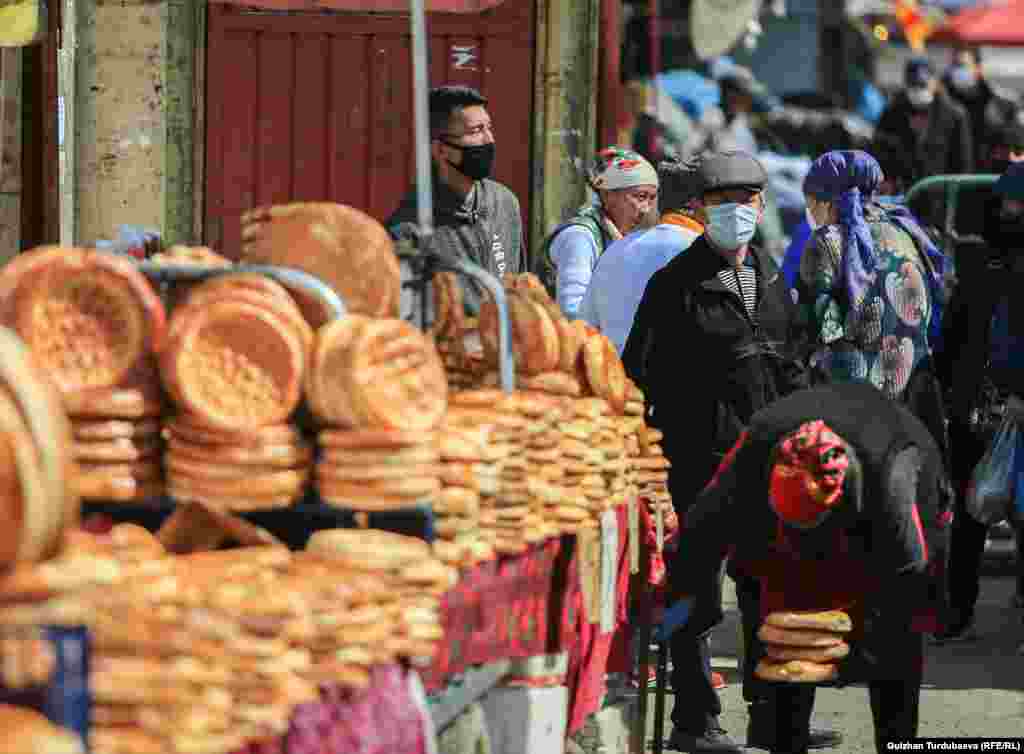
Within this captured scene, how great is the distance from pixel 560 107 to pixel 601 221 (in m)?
2.41

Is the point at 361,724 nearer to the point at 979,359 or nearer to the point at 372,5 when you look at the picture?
the point at 979,359

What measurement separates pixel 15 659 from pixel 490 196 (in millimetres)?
5112

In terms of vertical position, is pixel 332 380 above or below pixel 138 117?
below

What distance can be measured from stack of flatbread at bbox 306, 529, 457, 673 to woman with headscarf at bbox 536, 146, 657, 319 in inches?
185

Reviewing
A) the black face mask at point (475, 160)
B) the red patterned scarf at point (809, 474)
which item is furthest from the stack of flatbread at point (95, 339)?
the black face mask at point (475, 160)

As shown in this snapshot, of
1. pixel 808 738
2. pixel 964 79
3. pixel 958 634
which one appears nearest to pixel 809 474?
pixel 808 738

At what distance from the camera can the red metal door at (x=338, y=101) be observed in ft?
39.7

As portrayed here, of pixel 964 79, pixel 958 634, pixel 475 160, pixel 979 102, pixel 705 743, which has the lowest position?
pixel 958 634

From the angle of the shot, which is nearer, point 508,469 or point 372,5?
point 508,469

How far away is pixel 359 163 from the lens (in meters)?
12.2

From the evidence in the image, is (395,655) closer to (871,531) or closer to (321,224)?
(321,224)

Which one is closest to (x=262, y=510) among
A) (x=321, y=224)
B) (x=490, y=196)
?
(x=321, y=224)

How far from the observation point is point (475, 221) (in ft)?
28.3

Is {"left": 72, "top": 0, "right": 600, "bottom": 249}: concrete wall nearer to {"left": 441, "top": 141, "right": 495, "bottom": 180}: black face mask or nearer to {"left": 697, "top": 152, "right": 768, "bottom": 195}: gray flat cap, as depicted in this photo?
{"left": 441, "top": 141, "right": 495, "bottom": 180}: black face mask
